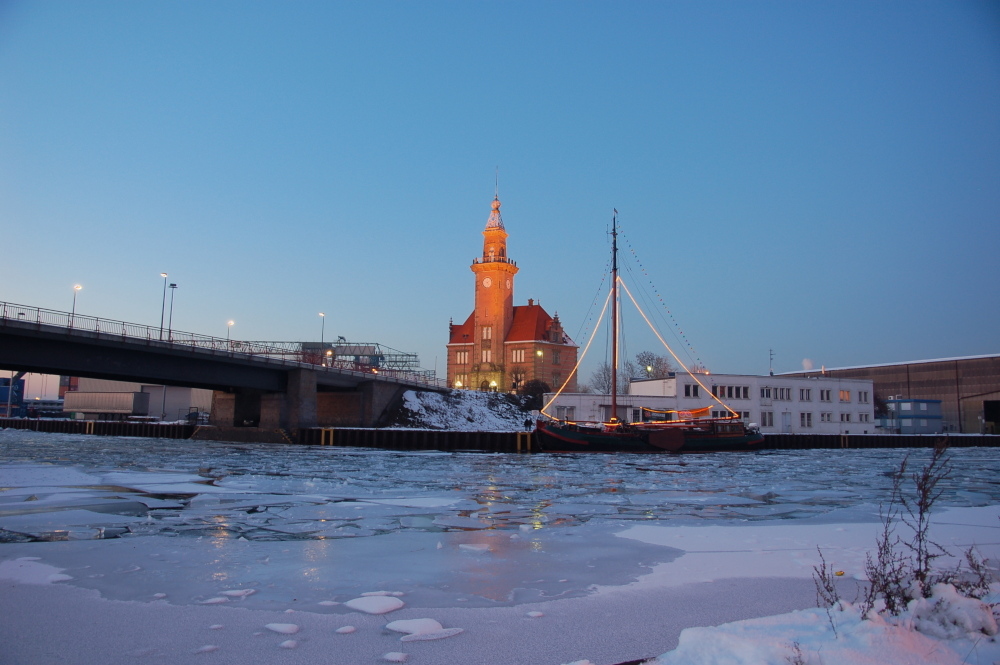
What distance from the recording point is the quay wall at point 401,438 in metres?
53.1

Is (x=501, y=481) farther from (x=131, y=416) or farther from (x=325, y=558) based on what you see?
(x=131, y=416)

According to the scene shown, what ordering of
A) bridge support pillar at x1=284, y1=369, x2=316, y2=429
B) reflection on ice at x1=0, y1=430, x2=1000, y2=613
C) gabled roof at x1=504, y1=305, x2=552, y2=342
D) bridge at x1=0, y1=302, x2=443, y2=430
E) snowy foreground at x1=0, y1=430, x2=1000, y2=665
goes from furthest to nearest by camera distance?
gabled roof at x1=504, y1=305, x2=552, y2=342 < bridge support pillar at x1=284, y1=369, x2=316, y2=429 < bridge at x1=0, y1=302, x2=443, y2=430 < reflection on ice at x1=0, y1=430, x2=1000, y2=613 < snowy foreground at x1=0, y1=430, x2=1000, y2=665

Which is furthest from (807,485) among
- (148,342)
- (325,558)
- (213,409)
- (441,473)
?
(213,409)

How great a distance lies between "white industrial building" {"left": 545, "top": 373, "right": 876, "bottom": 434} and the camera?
70.8 metres

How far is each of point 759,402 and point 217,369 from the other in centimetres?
5317

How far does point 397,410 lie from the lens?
232 feet

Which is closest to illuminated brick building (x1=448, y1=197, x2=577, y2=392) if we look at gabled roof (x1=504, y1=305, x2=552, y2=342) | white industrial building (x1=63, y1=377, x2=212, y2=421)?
gabled roof (x1=504, y1=305, x2=552, y2=342)

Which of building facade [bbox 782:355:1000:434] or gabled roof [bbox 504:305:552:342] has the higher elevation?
gabled roof [bbox 504:305:552:342]

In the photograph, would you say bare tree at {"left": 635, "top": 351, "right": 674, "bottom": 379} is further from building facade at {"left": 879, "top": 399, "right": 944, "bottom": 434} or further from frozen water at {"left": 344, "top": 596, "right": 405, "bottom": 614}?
frozen water at {"left": 344, "top": 596, "right": 405, "bottom": 614}

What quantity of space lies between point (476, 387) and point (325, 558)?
106847mm

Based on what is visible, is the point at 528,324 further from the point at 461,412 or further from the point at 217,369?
the point at 217,369

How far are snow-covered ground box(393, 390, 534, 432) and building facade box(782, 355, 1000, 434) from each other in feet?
151

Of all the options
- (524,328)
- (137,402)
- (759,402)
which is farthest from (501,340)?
(137,402)

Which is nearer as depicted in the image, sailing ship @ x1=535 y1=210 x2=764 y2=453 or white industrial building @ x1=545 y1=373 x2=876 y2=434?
sailing ship @ x1=535 y1=210 x2=764 y2=453
